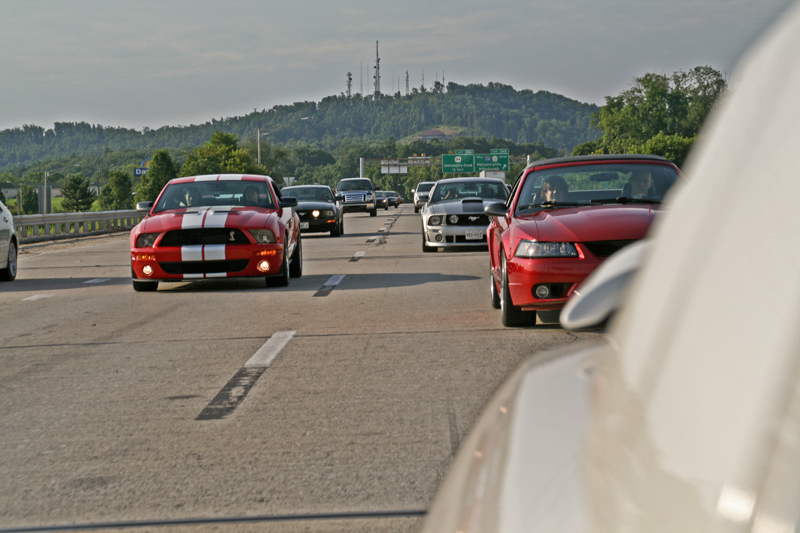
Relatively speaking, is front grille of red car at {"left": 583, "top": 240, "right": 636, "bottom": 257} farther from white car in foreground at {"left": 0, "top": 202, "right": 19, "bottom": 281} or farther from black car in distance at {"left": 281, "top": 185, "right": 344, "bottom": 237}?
black car in distance at {"left": 281, "top": 185, "right": 344, "bottom": 237}

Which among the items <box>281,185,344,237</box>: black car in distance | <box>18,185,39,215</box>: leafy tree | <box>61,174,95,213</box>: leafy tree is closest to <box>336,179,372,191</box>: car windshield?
<box>281,185,344,237</box>: black car in distance

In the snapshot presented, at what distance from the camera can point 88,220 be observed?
1377 inches

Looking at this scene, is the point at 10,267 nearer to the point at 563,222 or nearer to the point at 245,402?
the point at 563,222

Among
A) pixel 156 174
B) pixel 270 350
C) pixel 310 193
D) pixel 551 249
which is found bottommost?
pixel 270 350

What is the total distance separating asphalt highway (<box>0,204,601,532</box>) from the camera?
12.8 ft

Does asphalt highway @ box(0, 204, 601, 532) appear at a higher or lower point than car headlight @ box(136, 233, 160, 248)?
lower

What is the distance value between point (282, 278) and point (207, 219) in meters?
1.31

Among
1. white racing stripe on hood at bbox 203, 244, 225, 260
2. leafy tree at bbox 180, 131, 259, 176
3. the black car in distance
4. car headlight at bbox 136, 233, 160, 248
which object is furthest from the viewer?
leafy tree at bbox 180, 131, 259, 176

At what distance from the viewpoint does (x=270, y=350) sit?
7.76 metres

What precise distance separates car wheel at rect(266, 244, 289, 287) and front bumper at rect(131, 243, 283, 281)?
1.20 ft

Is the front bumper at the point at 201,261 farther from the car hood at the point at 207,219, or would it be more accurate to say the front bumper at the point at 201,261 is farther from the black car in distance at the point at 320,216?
the black car in distance at the point at 320,216

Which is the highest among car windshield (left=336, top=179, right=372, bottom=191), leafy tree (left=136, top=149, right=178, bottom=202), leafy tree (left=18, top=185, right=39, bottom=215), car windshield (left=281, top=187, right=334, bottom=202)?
leafy tree (left=136, top=149, right=178, bottom=202)

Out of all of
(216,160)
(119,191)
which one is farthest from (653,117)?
(119,191)

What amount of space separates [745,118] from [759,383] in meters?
0.37
